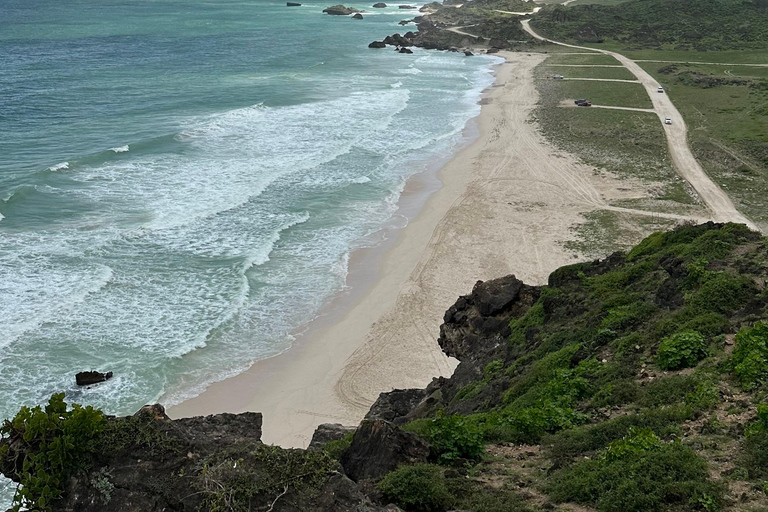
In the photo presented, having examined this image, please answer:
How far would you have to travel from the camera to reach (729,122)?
57.8 m

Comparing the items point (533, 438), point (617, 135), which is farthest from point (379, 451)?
point (617, 135)

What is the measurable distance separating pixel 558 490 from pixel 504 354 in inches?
335

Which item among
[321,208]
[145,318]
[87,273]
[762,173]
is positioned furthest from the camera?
[762,173]

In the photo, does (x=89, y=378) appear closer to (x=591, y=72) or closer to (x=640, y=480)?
(x=640, y=480)

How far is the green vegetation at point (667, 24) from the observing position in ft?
351

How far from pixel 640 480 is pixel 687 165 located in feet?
136

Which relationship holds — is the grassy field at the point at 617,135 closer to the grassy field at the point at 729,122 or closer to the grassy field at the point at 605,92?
the grassy field at the point at 605,92

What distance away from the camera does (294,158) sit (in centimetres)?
5069

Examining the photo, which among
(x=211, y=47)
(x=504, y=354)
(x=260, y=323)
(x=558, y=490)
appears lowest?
(x=260, y=323)

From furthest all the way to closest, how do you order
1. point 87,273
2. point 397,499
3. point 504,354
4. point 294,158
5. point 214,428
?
point 294,158
point 87,273
point 504,354
point 214,428
point 397,499

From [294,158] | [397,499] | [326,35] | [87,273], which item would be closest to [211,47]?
[326,35]

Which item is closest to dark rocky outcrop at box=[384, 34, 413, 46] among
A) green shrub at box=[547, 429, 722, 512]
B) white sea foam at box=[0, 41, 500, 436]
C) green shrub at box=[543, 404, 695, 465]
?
white sea foam at box=[0, 41, 500, 436]

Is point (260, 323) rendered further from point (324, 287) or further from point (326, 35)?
point (326, 35)

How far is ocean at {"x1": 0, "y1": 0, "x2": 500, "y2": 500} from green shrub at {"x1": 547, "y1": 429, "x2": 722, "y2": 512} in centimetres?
1613
